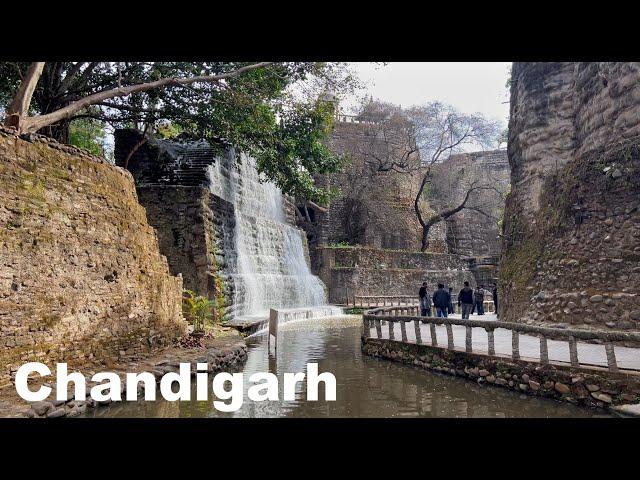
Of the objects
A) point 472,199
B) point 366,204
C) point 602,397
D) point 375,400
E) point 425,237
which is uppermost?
point 472,199

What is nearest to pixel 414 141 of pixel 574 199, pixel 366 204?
pixel 366 204

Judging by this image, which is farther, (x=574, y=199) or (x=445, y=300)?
(x=445, y=300)

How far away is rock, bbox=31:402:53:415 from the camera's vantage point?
17.3ft

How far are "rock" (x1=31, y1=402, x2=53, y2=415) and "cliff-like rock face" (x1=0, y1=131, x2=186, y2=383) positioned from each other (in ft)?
2.17

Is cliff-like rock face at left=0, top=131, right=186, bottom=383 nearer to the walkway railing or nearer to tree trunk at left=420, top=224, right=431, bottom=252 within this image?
the walkway railing

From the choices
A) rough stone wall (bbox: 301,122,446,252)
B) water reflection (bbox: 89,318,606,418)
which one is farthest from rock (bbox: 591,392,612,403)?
rough stone wall (bbox: 301,122,446,252)

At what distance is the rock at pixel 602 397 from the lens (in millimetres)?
6078

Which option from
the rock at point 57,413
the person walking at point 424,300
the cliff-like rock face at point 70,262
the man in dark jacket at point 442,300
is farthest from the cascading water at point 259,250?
the rock at point 57,413

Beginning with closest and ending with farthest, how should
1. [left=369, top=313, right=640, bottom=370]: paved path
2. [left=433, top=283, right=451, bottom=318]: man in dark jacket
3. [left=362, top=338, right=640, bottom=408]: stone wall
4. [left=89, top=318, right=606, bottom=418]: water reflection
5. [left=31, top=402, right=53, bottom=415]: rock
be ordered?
[left=31, top=402, right=53, bottom=415]: rock, [left=362, top=338, right=640, bottom=408]: stone wall, [left=89, top=318, right=606, bottom=418]: water reflection, [left=369, top=313, right=640, bottom=370]: paved path, [left=433, top=283, right=451, bottom=318]: man in dark jacket

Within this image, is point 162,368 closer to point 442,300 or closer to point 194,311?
point 194,311

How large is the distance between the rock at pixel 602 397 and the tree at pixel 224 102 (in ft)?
26.8

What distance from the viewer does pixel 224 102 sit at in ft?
40.6

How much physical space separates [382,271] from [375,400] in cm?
2113
